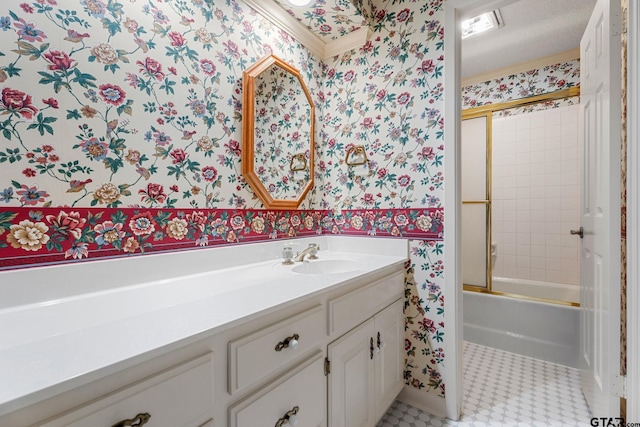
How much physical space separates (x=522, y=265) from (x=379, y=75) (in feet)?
8.08

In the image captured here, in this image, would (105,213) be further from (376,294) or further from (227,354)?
(376,294)

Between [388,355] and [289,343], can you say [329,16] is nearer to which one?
[289,343]

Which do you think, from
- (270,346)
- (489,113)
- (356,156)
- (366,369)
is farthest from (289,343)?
(489,113)

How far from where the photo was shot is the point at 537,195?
2.82m

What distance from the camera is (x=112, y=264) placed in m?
0.94

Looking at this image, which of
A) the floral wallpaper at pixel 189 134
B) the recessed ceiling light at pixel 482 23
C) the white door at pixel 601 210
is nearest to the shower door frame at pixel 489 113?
the recessed ceiling light at pixel 482 23

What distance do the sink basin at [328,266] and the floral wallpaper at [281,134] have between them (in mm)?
409

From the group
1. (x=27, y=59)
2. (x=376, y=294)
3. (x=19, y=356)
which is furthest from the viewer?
(x=376, y=294)

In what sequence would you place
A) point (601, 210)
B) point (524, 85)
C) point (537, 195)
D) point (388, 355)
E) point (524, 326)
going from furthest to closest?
point (537, 195) < point (524, 85) < point (524, 326) < point (388, 355) < point (601, 210)

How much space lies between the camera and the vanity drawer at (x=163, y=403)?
48 centimetres

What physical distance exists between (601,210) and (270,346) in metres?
1.56

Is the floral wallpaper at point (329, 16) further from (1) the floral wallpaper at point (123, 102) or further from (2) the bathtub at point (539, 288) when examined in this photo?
(2) the bathtub at point (539, 288)
